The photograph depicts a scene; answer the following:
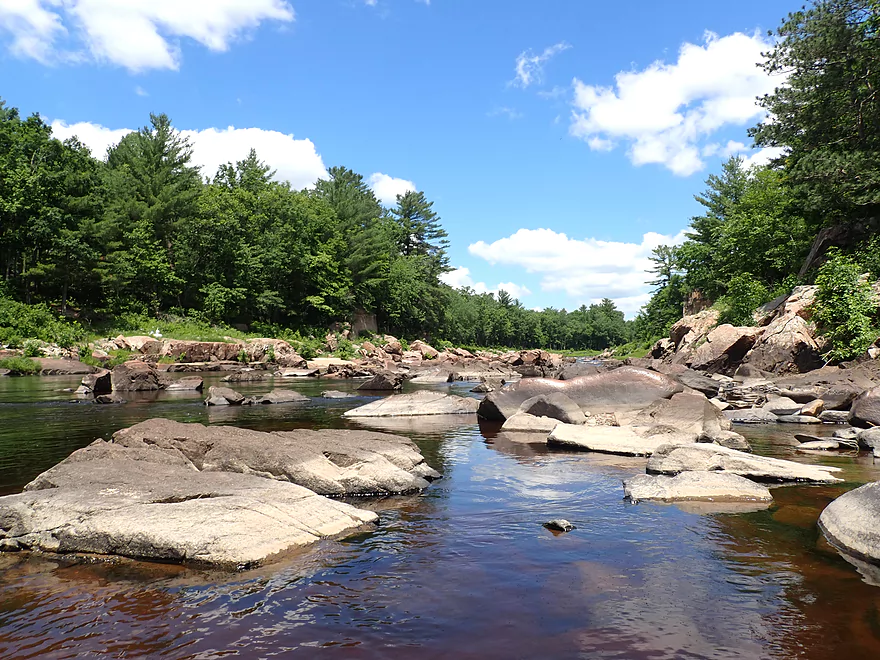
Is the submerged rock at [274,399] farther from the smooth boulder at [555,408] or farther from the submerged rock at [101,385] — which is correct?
the smooth boulder at [555,408]

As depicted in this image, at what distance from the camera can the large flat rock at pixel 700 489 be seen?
841cm

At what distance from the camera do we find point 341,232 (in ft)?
235

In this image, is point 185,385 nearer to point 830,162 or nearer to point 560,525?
point 560,525

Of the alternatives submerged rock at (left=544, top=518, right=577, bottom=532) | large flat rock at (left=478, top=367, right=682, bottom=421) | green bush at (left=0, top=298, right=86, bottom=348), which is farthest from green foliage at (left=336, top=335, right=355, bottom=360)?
submerged rock at (left=544, top=518, right=577, bottom=532)

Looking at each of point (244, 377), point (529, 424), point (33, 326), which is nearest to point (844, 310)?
point (529, 424)

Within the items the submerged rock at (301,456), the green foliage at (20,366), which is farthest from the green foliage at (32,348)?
the submerged rock at (301,456)

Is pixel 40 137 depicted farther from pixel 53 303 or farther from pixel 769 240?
pixel 769 240

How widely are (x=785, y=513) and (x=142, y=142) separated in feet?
228

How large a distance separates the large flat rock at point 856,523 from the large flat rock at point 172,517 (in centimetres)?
549

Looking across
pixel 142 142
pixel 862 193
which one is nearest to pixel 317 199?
pixel 142 142

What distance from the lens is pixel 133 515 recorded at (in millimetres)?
6254

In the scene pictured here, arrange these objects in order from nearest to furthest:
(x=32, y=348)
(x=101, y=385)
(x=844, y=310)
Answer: (x=101, y=385), (x=844, y=310), (x=32, y=348)

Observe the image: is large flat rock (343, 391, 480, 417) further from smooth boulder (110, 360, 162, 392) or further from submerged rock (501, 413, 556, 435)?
smooth boulder (110, 360, 162, 392)

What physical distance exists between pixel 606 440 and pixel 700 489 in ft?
12.9
